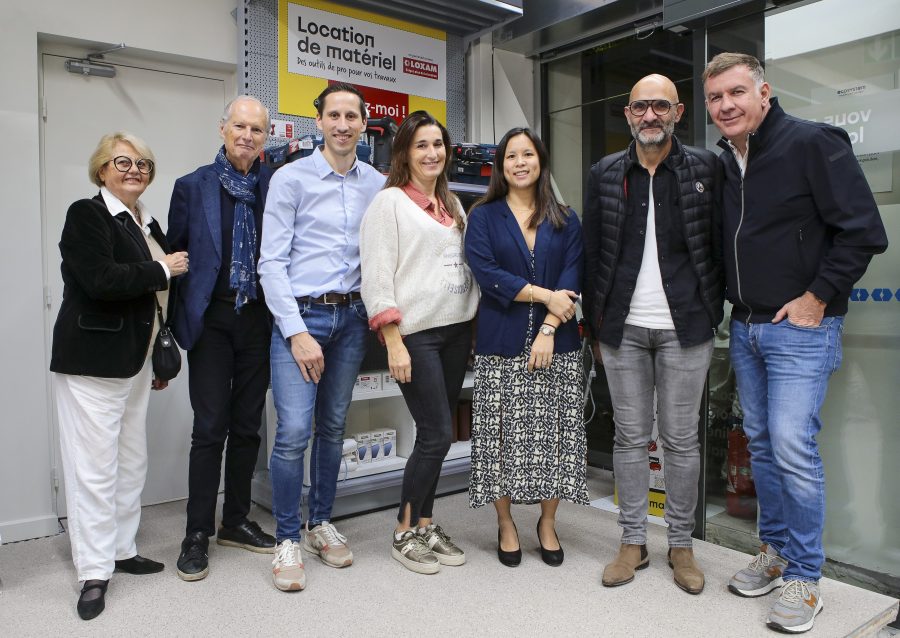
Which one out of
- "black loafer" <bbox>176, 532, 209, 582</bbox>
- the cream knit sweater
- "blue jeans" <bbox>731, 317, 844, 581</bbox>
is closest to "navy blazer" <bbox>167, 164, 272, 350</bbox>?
the cream knit sweater

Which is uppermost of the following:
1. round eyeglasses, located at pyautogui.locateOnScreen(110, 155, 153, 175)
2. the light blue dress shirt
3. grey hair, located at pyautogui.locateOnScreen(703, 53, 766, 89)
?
grey hair, located at pyautogui.locateOnScreen(703, 53, 766, 89)

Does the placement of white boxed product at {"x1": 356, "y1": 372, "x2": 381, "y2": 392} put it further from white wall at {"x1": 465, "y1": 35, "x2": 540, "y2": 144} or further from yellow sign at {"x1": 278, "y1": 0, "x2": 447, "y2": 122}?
white wall at {"x1": 465, "y1": 35, "x2": 540, "y2": 144}

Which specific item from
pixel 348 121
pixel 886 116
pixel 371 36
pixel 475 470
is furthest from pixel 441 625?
pixel 371 36

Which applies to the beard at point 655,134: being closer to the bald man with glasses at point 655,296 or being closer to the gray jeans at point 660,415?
the bald man with glasses at point 655,296

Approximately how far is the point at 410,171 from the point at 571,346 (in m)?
0.90

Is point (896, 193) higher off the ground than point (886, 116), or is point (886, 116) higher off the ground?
point (886, 116)

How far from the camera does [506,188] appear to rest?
2.71m

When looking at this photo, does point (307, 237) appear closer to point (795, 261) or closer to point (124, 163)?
point (124, 163)

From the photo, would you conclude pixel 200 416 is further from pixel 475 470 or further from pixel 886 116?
pixel 886 116

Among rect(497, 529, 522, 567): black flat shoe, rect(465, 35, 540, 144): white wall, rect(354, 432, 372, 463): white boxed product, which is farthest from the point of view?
rect(465, 35, 540, 144): white wall

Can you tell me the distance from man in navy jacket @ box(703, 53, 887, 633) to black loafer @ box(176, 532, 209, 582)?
6.60 ft

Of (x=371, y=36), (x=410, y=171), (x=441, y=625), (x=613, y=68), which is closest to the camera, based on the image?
(x=441, y=625)

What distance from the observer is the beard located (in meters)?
2.44

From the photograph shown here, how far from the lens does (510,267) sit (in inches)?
104
